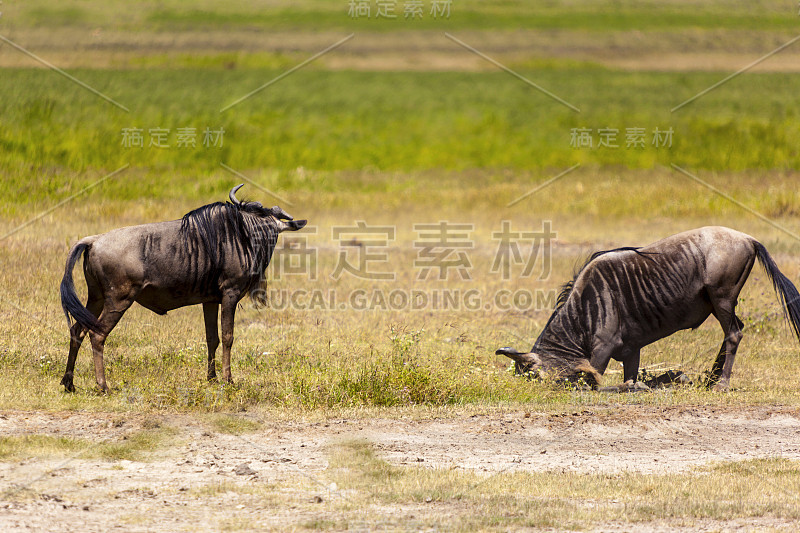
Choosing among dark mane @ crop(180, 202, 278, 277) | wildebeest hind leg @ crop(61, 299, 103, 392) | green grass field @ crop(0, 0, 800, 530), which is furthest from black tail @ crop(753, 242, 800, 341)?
wildebeest hind leg @ crop(61, 299, 103, 392)

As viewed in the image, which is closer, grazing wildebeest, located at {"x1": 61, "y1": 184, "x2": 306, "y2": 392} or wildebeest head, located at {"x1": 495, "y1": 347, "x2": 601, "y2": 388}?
grazing wildebeest, located at {"x1": 61, "y1": 184, "x2": 306, "y2": 392}

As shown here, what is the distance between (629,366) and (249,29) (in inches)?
897

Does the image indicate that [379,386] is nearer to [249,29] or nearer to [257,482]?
[257,482]

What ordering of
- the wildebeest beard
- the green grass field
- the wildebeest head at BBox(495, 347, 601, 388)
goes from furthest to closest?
the wildebeest head at BBox(495, 347, 601, 388) < the wildebeest beard < the green grass field

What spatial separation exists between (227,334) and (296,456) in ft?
8.10

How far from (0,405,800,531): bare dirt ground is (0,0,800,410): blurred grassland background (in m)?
0.68

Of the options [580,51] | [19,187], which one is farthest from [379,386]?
[580,51]

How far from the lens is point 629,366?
10.7m

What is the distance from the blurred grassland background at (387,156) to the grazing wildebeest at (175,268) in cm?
68

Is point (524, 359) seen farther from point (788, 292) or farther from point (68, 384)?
point (68, 384)

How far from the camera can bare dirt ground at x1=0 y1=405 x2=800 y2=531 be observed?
20.7 ft

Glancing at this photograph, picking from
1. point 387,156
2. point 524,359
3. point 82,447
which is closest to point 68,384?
point 82,447

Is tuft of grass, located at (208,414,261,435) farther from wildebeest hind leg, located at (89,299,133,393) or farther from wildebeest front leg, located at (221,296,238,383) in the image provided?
wildebeest hind leg, located at (89,299,133,393)

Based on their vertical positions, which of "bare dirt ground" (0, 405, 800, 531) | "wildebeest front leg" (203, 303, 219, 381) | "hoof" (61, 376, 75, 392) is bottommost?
"bare dirt ground" (0, 405, 800, 531)
